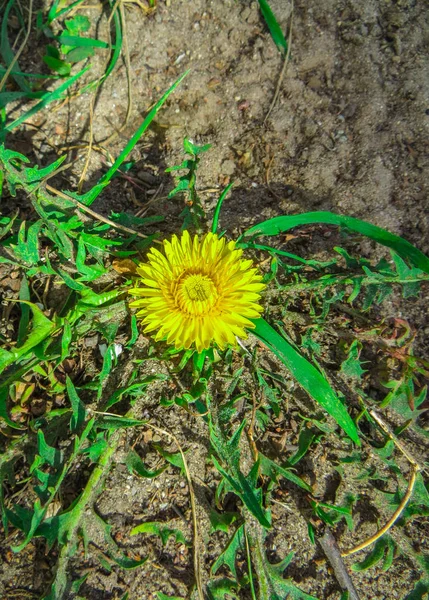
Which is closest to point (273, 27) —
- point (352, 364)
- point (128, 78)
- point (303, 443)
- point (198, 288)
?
point (128, 78)

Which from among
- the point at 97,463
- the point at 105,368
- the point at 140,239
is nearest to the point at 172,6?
the point at 140,239

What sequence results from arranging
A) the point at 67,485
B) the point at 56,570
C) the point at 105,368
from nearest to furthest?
the point at 56,570, the point at 105,368, the point at 67,485

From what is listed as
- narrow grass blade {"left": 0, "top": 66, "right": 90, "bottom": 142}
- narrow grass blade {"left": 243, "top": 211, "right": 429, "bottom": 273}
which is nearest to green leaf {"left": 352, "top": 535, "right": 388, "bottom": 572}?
narrow grass blade {"left": 243, "top": 211, "right": 429, "bottom": 273}

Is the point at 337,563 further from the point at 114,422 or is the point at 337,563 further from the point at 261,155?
the point at 261,155

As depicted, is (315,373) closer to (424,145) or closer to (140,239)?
(140,239)

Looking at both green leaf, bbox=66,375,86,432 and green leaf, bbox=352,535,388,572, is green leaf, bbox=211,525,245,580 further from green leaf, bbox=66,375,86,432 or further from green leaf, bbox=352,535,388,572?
green leaf, bbox=66,375,86,432

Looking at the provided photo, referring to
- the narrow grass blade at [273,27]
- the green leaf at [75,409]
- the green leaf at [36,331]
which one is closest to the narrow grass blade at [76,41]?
the narrow grass blade at [273,27]

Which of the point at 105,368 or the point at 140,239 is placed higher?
the point at 140,239

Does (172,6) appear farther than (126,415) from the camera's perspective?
Yes
